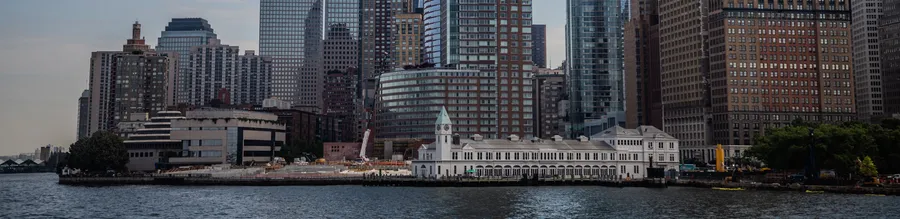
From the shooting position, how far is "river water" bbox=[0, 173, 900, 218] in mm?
116500

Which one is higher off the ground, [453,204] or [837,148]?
[837,148]

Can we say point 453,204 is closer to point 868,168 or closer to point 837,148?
point 868,168

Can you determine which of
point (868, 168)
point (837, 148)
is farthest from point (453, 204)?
point (837, 148)

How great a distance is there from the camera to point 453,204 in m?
135

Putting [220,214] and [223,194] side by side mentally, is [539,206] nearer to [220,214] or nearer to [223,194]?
[220,214]

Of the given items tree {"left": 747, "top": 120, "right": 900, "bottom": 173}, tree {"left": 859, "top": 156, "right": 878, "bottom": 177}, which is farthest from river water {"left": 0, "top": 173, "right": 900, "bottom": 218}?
tree {"left": 747, "top": 120, "right": 900, "bottom": 173}

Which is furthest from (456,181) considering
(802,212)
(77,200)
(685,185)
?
(802,212)

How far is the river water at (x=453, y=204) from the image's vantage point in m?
116

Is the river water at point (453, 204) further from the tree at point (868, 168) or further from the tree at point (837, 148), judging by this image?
the tree at point (837, 148)

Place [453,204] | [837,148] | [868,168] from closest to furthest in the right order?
1. [453,204]
2. [868,168]
3. [837,148]

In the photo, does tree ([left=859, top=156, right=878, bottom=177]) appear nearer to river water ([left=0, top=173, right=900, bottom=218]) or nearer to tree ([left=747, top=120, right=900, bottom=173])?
tree ([left=747, top=120, right=900, bottom=173])

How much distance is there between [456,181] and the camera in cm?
19138

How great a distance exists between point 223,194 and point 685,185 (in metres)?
92.6

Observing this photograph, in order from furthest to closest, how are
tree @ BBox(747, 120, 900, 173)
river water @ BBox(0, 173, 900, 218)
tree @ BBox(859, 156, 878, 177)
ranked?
tree @ BBox(747, 120, 900, 173) < tree @ BBox(859, 156, 878, 177) < river water @ BBox(0, 173, 900, 218)
